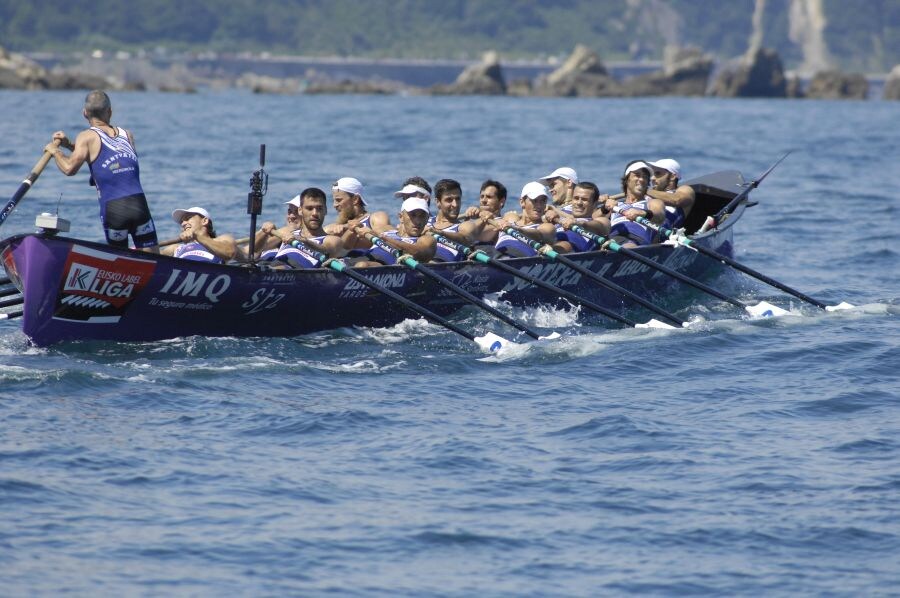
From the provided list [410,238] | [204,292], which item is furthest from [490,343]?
[204,292]

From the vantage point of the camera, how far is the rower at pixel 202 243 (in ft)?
48.1

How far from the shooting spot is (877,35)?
196375 millimetres

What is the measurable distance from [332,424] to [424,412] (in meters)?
0.94

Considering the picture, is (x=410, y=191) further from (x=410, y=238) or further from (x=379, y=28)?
(x=379, y=28)

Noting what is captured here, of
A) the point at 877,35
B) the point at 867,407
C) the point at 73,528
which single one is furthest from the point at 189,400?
the point at 877,35

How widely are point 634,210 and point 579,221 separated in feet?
4.88

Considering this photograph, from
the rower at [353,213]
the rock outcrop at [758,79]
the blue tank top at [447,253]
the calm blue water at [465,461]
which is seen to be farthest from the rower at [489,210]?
the rock outcrop at [758,79]

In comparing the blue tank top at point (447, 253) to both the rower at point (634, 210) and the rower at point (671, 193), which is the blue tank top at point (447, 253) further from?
the rower at point (671, 193)

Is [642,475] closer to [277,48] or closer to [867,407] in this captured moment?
[867,407]

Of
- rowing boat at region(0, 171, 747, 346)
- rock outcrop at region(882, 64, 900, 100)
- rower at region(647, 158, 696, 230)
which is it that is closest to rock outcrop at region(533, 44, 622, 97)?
rock outcrop at region(882, 64, 900, 100)

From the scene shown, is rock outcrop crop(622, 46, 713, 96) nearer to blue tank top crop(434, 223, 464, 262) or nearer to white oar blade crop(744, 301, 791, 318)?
white oar blade crop(744, 301, 791, 318)

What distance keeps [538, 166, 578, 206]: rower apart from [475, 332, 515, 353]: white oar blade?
4305 mm

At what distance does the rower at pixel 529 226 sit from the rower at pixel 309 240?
8.46ft

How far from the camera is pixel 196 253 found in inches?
579
